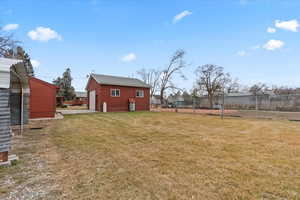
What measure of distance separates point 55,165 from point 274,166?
4.14 meters

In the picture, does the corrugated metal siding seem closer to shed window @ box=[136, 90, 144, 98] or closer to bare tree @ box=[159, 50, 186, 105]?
shed window @ box=[136, 90, 144, 98]

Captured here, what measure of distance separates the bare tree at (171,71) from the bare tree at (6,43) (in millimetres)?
22969

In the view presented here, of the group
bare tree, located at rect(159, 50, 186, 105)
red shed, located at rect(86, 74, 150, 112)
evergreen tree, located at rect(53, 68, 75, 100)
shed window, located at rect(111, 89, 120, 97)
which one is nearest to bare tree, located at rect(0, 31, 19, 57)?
red shed, located at rect(86, 74, 150, 112)

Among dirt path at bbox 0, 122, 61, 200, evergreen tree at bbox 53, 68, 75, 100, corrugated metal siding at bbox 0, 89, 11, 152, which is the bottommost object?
dirt path at bbox 0, 122, 61, 200

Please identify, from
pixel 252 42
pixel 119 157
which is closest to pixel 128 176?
pixel 119 157

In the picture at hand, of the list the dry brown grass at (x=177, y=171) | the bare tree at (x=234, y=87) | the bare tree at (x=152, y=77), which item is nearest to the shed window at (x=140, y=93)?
the bare tree at (x=152, y=77)

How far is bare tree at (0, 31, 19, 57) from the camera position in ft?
34.2

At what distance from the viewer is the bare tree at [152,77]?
32031 millimetres

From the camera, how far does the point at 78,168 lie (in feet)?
9.12

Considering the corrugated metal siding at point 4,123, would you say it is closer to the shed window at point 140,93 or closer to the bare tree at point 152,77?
the shed window at point 140,93

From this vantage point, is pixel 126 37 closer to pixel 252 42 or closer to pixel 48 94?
pixel 48 94

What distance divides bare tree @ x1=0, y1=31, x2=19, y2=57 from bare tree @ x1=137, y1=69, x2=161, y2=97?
23.0m

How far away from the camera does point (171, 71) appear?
3002 centimetres

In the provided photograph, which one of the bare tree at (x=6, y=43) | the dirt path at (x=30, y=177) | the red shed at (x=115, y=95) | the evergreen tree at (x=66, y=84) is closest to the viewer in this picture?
the dirt path at (x=30, y=177)
